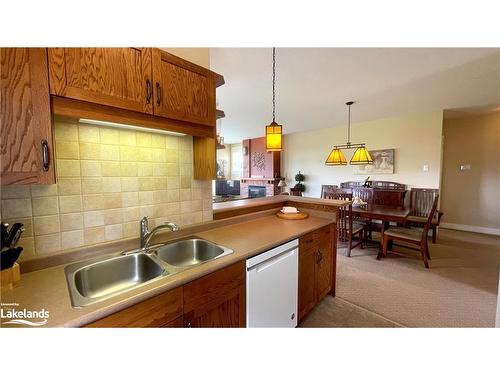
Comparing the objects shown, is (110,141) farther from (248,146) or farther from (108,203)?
(248,146)

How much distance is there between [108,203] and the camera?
122 centimetres

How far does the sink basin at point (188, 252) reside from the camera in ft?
4.43

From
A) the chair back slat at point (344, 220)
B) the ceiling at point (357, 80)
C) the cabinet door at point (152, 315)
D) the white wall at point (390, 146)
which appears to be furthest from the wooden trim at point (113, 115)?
the white wall at point (390, 146)

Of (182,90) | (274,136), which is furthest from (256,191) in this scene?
(182,90)

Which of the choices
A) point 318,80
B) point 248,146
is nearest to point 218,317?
point 318,80

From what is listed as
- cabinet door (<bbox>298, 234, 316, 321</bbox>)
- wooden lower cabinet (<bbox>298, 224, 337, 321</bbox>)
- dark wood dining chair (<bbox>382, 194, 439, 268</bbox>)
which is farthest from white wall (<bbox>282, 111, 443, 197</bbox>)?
cabinet door (<bbox>298, 234, 316, 321</bbox>)

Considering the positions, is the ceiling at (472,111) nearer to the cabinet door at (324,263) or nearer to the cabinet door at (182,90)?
the cabinet door at (324,263)

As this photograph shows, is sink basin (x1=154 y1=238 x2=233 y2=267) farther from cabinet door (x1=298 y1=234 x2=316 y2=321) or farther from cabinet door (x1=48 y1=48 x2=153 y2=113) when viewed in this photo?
cabinet door (x1=48 y1=48 x2=153 y2=113)

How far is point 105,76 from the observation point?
95 centimetres

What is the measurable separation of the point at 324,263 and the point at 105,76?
6.91ft

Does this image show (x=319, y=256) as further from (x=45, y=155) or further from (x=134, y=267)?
(x=45, y=155)

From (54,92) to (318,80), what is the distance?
2612 mm

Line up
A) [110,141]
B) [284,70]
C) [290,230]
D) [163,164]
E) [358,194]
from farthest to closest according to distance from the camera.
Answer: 1. [358,194]
2. [284,70]
3. [290,230]
4. [163,164]
5. [110,141]
